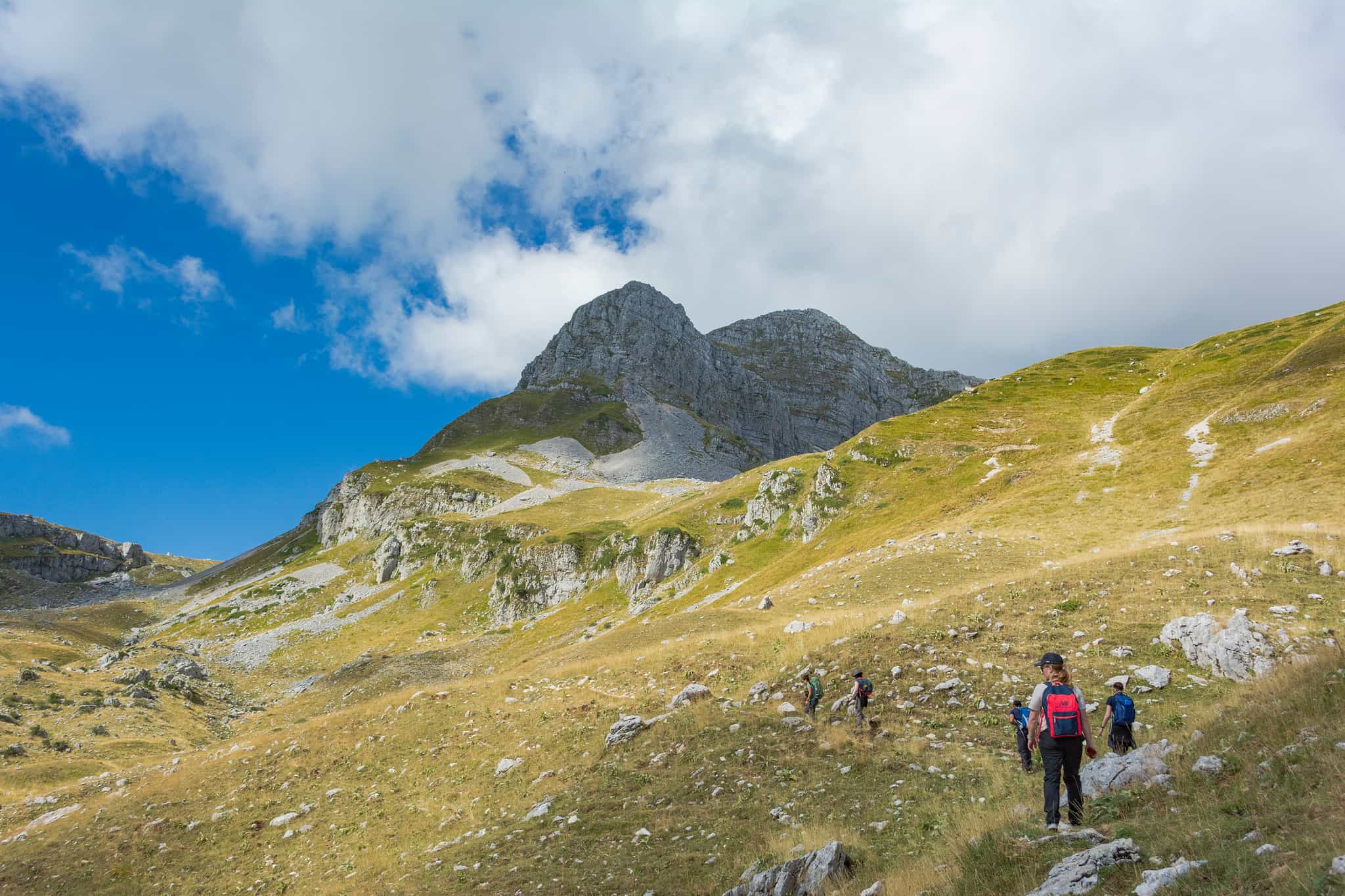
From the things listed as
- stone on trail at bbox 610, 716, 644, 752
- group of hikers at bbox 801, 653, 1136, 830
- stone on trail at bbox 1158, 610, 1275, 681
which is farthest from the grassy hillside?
stone on trail at bbox 610, 716, 644, 752

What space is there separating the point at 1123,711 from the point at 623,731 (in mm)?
16125

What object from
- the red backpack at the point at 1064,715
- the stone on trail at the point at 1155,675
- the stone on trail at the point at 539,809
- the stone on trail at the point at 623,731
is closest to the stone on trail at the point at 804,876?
the red backpack at the point at 1064,715

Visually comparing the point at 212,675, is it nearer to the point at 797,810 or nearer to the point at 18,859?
the point at 18,859

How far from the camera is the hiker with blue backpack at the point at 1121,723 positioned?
14.5 metres

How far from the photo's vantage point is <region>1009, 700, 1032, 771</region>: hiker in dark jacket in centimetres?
1406

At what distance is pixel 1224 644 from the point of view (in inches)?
716

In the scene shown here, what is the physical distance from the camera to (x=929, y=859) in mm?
10031

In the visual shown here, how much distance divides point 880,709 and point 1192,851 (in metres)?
13.9

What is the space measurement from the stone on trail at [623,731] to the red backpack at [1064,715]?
1607 centimetres

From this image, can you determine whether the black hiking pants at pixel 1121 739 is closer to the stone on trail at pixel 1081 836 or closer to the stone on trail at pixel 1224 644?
the stone on trail at pixel 1224 644

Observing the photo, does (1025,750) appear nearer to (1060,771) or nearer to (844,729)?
(1060,771)

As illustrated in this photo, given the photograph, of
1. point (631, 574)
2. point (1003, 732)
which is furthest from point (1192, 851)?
point (631, 574)

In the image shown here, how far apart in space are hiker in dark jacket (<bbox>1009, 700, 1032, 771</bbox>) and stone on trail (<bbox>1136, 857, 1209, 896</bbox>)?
24.7ft

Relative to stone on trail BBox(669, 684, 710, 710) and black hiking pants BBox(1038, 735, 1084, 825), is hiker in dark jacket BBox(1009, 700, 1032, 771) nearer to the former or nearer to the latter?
black hiking pants BBox(1038, 735, 1084, 825)
